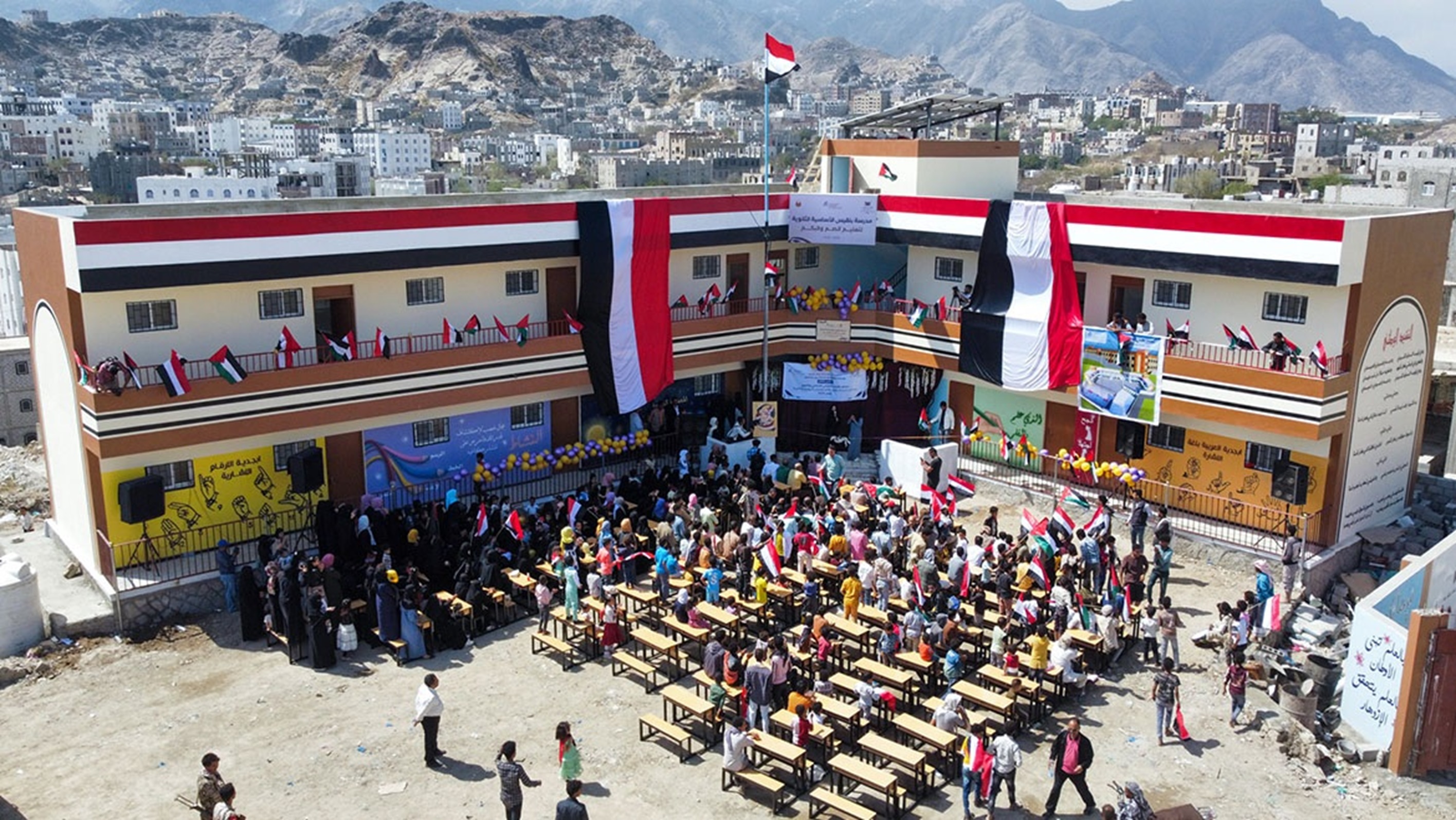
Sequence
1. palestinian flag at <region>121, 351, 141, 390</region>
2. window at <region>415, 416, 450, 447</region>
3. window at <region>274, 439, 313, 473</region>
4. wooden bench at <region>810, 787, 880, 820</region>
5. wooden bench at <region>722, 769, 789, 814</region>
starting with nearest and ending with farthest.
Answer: wooden bench at <region>810, 787, 880, 820</region> < wooden bench at <region>722, 769, 789, 814</region> < palestinian flag at <region>121, 351, 141, 390</region> < window at <region>274, 439, 313, 473</region> < window at <region>415, 416, 450, 447</region>

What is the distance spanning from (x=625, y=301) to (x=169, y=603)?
12638 millimetres

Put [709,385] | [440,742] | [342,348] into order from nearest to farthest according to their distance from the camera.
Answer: [440,742]
[342,348]
[709,385]

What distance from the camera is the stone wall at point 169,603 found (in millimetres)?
23219

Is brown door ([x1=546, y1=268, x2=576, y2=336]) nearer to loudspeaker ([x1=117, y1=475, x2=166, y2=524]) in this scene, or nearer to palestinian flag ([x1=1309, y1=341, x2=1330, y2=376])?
loudspeaker ([x1=117, y1=475, x2=166, y2=524])

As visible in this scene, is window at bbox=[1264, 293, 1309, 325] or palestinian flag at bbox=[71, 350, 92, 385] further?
window at bbox=[1264, 293, 1309, 325]

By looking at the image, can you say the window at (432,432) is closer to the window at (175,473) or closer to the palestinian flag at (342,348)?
the palestinian flag at (342,348)

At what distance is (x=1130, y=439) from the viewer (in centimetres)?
3011

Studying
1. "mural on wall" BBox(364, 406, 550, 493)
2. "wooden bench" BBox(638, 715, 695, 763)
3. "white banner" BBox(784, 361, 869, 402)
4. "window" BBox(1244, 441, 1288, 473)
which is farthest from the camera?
"white banner" BBox(784, 361, 869, 402)

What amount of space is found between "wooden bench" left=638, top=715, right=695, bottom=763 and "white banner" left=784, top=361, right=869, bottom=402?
617 inches


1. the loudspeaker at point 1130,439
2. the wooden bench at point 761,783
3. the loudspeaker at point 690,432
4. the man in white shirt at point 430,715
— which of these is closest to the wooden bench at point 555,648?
the man in white shirt at point 430,715

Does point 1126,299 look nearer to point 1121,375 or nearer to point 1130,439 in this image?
point 1121,375

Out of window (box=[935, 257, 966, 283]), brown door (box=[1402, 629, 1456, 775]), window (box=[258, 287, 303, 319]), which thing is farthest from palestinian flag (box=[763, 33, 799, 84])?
brown door (box=[1402, 629, 1456, 775])

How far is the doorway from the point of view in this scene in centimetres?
3027

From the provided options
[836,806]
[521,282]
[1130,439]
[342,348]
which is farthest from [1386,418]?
[342,348]
